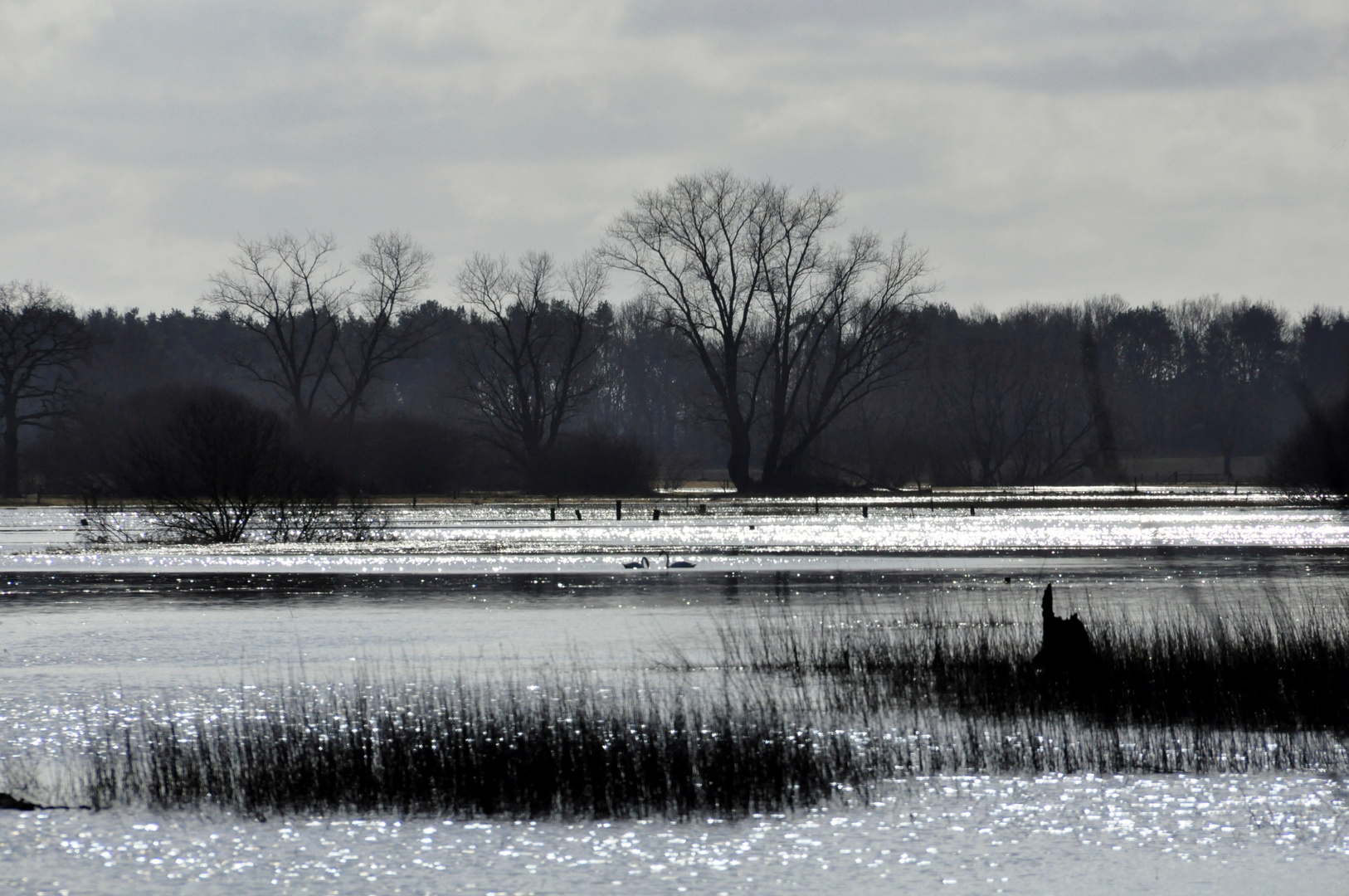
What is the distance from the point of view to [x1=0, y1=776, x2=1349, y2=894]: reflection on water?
26.8 feet

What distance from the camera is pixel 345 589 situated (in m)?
27.6

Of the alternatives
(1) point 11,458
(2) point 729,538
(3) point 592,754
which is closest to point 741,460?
(1) point 11,458

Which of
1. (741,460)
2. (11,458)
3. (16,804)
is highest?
(11,458)

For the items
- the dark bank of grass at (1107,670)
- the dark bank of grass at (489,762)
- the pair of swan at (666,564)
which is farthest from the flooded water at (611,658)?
the dark bank of grass at (1107,670)

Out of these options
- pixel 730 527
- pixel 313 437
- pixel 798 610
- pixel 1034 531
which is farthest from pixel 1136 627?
pixel 313 437

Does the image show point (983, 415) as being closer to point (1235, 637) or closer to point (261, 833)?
point (1235, 637)

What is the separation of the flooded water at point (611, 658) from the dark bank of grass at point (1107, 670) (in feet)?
5.95

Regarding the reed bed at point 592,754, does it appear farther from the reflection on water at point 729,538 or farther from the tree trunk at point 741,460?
the tree trunk at point 741,460

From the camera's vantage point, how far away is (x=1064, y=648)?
1557 centimetres

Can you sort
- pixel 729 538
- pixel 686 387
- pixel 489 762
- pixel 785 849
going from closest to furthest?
pixel 785 849
pixel 489 762
pixel 729 538
pixel 686 387

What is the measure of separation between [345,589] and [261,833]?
18.3 metres

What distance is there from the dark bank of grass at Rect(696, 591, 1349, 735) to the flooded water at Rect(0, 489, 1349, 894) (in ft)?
5.95

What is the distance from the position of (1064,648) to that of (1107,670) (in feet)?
1.55

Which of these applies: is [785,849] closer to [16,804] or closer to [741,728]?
[741,728]
